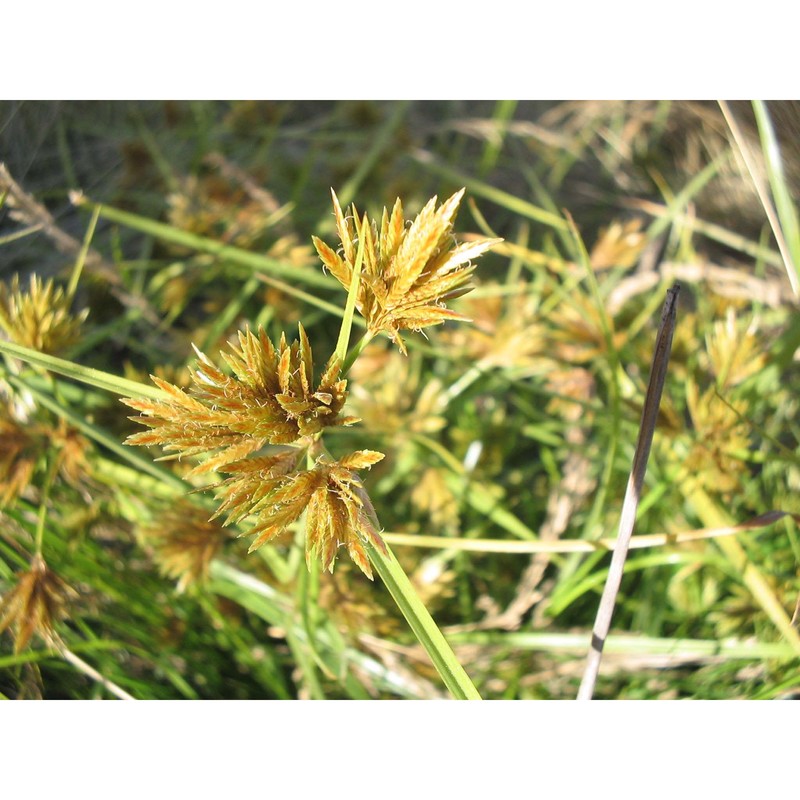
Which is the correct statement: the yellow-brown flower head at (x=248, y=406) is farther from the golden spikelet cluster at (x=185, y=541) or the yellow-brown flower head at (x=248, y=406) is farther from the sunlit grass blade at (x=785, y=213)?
the sunlit grass blade at (x=785, y=213)

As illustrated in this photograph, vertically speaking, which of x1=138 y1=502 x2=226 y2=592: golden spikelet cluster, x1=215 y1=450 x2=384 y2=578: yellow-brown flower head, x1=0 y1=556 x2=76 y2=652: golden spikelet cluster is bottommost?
x1=0 y1=556 x2=76 y2=652: golden spikelet cluster

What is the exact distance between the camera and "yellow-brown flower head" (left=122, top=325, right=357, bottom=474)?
368 millimetres

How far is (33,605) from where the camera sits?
0.58 meters

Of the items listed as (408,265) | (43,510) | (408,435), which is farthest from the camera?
(408,435)

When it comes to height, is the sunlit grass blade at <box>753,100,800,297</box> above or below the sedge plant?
above

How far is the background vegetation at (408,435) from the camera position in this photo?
63 cm

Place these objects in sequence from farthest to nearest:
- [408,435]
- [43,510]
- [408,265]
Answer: [408,435] → [43,510] → [408,265]

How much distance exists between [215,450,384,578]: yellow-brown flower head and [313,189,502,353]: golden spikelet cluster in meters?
0.08

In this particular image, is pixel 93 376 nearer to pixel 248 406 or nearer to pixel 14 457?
pixel 248 406

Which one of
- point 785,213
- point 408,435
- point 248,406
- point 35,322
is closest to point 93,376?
point 248,406

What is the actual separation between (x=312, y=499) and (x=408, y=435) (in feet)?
1.23

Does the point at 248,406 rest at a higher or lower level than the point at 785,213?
lower

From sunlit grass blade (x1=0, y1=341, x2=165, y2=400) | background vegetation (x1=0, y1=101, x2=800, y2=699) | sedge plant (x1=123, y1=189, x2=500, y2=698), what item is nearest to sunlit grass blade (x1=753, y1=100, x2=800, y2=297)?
background vegetation (x1=0, y1=101, x2=800, y2=699)

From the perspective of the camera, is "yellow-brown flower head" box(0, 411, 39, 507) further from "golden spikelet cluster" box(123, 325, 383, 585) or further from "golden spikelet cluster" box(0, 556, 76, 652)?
"golden spikelet cluster" box(123, 325, 383, 585)
